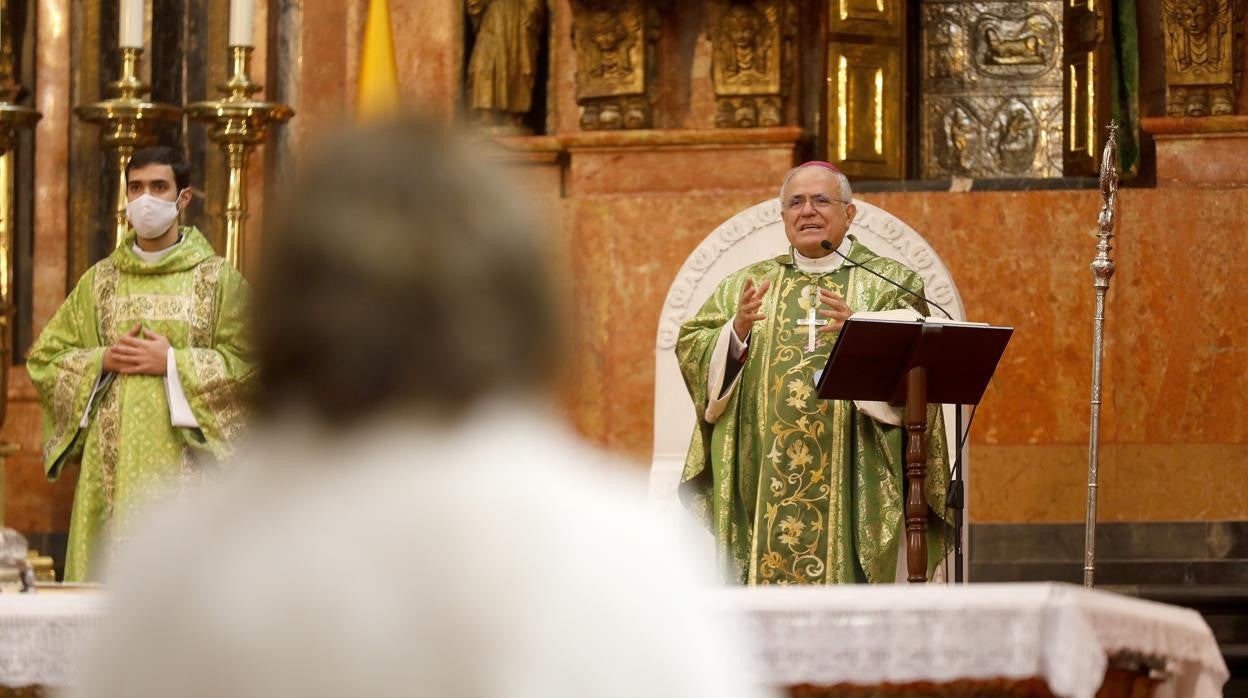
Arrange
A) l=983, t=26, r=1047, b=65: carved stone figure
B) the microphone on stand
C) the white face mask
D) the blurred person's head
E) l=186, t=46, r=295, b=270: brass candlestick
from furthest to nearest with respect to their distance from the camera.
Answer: l=983, t=26, r=1047, b=65: carved stone figure, l=186, t=46, r=295, b=270: brass candlestick, the white face mask, the microphone on stand, the blurred person's head

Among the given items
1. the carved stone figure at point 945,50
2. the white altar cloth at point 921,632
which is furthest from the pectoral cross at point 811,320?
the carved stone figure at point 945,50

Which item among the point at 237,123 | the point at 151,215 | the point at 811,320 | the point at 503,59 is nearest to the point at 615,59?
the point at 503,59

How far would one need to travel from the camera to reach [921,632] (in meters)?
4.23

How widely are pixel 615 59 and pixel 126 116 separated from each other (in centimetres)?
236

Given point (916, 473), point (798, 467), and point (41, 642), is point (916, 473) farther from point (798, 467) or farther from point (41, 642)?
point (41, 642)

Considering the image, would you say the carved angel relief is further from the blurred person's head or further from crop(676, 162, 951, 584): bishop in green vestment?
the blurred person's head

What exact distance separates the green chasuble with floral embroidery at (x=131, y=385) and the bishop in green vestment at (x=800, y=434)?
175 cm

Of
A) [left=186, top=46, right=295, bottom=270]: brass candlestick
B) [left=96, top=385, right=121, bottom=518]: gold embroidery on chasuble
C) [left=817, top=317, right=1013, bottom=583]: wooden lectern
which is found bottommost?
[left=96, top=385, right=121, bottom=518]: gold embroidery on chasuble

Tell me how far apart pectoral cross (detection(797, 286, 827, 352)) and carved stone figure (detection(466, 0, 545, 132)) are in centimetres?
298

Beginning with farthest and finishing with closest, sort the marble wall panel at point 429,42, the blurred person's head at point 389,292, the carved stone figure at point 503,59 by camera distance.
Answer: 1. the marble wall panel at point 429,42
2. the carved stone figure at point 503,59
3. the blurred person's head at point 389,292

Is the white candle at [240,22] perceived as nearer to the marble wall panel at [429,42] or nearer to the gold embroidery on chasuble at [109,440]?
the gold embroidery on chasuble at [109,440]

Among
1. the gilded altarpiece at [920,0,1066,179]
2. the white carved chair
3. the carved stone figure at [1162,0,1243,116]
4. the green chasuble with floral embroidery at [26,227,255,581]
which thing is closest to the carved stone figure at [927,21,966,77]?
the gilded altarpiece at [920,0,1066,179]

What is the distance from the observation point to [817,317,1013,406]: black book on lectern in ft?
20.2

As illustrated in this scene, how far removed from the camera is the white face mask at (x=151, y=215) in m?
7.79
